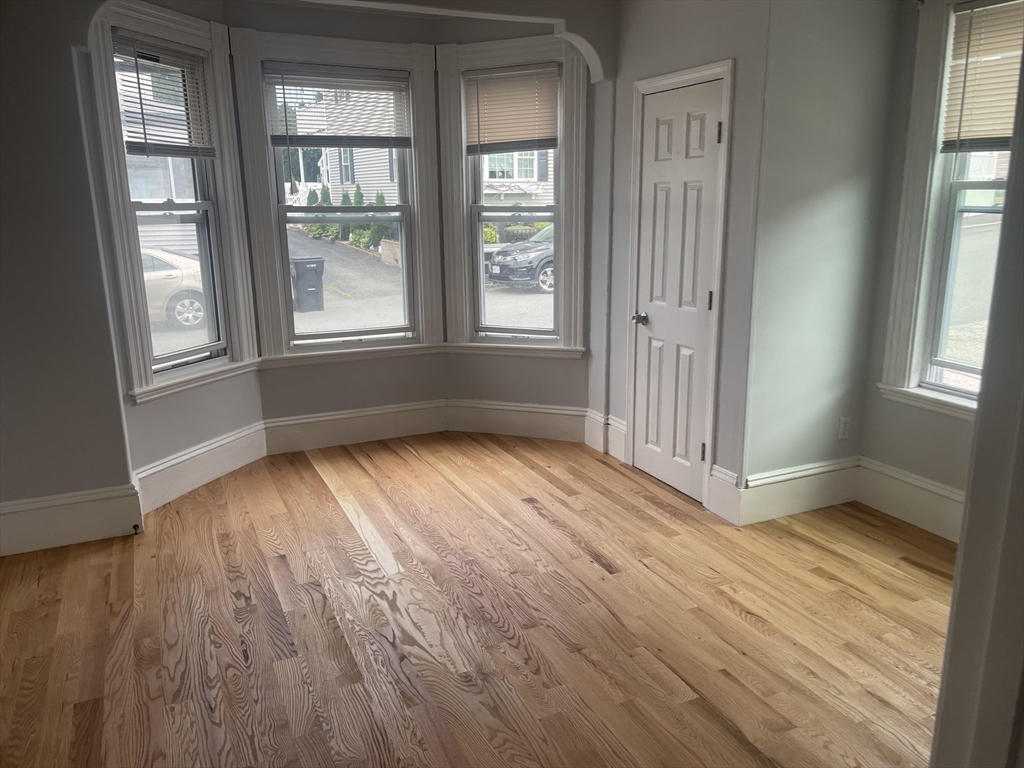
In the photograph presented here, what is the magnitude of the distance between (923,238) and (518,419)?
8.44 feet

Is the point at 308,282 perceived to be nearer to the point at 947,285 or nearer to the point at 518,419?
the point at 518,419

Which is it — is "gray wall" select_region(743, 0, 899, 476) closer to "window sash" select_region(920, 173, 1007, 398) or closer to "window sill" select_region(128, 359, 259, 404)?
"window sash" select_region(920, 173, 1007, 398)

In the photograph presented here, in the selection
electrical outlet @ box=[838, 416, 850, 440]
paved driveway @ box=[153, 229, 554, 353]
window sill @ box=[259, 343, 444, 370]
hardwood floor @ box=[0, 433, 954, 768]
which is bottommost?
hardwood floor @ box=[0, 433, 954, 768]

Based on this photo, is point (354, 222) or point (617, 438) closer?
point (617, 438)

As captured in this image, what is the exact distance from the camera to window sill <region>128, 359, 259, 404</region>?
3682mm

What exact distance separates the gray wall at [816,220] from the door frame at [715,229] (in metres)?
0.21

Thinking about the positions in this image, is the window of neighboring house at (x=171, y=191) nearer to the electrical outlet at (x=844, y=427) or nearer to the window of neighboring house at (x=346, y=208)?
the window of neighboring house at (x=346, y=208)

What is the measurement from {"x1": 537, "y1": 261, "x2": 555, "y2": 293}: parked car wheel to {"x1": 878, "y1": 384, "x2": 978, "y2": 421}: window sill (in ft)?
6.52

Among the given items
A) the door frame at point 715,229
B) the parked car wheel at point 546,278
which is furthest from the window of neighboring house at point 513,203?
the door frame at point 715,229

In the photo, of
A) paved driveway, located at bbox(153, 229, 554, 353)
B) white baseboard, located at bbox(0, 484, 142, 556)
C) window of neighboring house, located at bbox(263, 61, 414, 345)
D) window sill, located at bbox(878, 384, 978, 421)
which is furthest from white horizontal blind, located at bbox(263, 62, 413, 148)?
window sill, located at bbox(878, 384, 978, 421)

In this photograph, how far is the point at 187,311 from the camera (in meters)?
4.00

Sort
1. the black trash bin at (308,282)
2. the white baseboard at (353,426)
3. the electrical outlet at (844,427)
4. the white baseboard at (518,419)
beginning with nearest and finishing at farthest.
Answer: the electrical outlet at (844,427), the black trash bin at (308,282), the white baseboard at (353,426), the white baseboard at (518,419)

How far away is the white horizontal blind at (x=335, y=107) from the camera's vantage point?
423 cm

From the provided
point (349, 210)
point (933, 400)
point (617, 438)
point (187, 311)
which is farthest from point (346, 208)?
point (933, 400)
